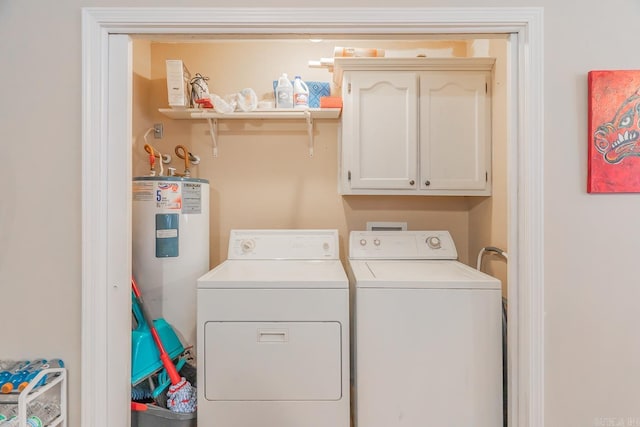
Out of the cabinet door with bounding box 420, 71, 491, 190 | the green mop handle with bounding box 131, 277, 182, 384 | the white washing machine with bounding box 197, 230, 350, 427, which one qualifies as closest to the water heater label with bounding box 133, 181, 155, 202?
the green mop handle with bounding box 131, 277, 182, 384

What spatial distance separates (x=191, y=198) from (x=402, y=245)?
1279 mm

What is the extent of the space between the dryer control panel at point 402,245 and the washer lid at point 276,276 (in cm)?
26

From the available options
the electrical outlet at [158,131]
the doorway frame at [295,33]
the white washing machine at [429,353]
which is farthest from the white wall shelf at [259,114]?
the white washing machine at [429,353]

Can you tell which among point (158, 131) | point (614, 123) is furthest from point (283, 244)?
point (614, 123)

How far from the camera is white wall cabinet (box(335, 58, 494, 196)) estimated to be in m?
2.01

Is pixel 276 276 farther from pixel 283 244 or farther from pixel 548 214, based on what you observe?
pixel 548 214

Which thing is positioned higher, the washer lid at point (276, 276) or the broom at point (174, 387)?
the washer lid at point (276, 276)

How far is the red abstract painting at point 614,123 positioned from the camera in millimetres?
1181

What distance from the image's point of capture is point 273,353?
145 centimetres

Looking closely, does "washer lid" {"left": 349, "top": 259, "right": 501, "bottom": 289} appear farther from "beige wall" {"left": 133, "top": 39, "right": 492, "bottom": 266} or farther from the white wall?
"beige wall" {"left": 133, "top": 39, "right": 492, "bottom": 266}
